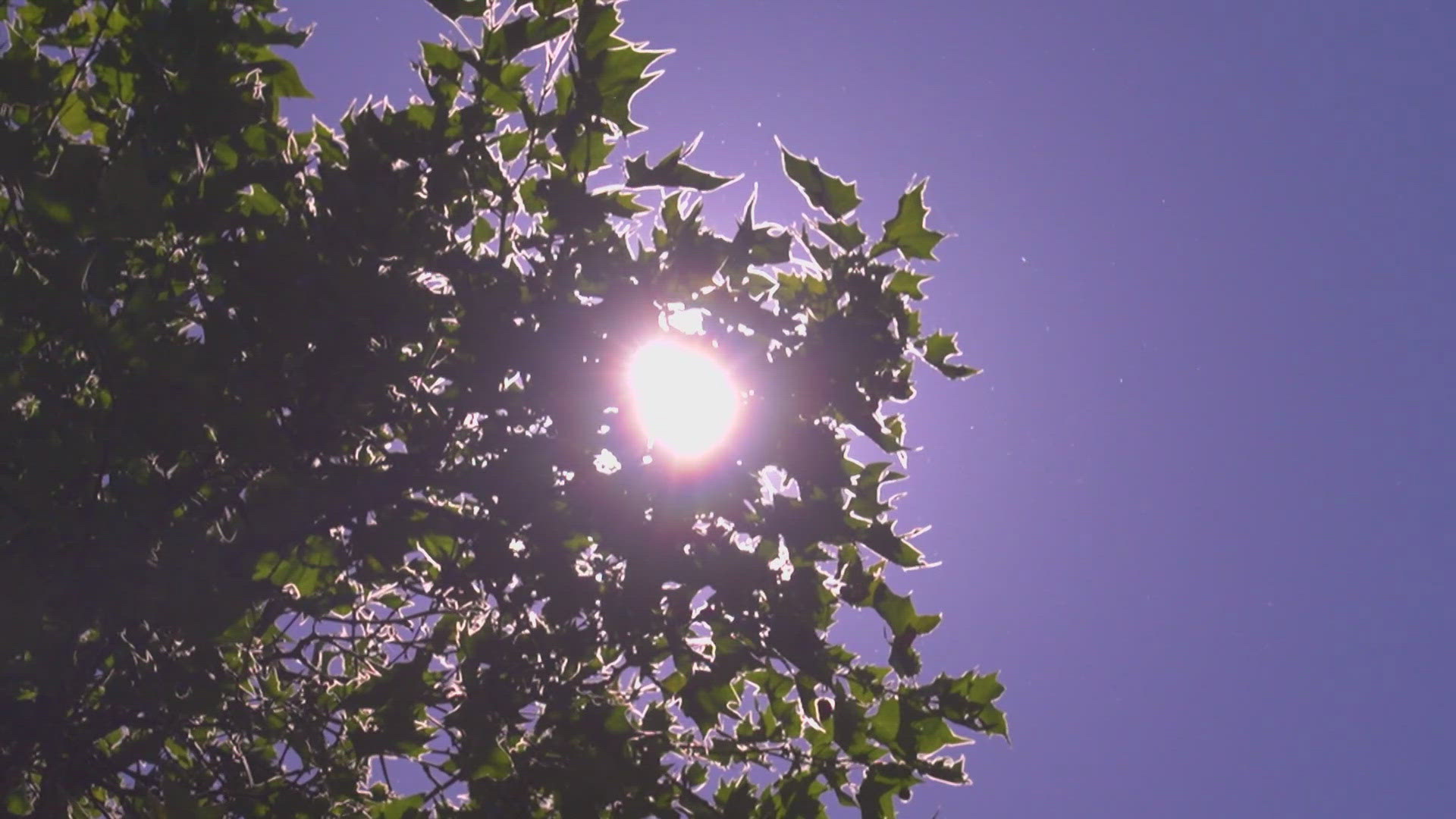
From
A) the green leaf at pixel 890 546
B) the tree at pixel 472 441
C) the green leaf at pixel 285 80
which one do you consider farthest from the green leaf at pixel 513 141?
the green leaf at pixel 890 546

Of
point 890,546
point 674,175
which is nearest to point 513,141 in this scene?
point 674,175

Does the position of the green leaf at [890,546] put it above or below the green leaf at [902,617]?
above

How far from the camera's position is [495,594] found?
14.2ft

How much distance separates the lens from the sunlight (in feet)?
13.6

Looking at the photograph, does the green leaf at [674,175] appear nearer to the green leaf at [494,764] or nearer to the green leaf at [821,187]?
the green leaf at [821,187]

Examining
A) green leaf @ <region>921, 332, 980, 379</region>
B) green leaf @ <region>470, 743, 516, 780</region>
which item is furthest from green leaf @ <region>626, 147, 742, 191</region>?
green leaf @ <region>470, 743, 516, 780</region>

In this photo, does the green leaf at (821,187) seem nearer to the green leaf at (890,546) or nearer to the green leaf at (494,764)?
the green leaf at (890,546)

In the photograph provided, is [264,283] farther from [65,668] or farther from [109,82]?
[65,668]

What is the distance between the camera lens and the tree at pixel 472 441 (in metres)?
3.94

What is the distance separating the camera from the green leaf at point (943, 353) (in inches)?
170

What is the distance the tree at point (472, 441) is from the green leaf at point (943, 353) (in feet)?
0.04

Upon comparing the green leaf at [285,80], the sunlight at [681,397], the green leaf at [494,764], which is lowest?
the green leaf at [494,764]

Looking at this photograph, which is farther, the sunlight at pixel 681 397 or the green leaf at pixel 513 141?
the green leaf at pixel 513 141

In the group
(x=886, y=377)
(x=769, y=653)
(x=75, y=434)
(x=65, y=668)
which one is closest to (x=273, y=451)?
(x=75, y=434)
